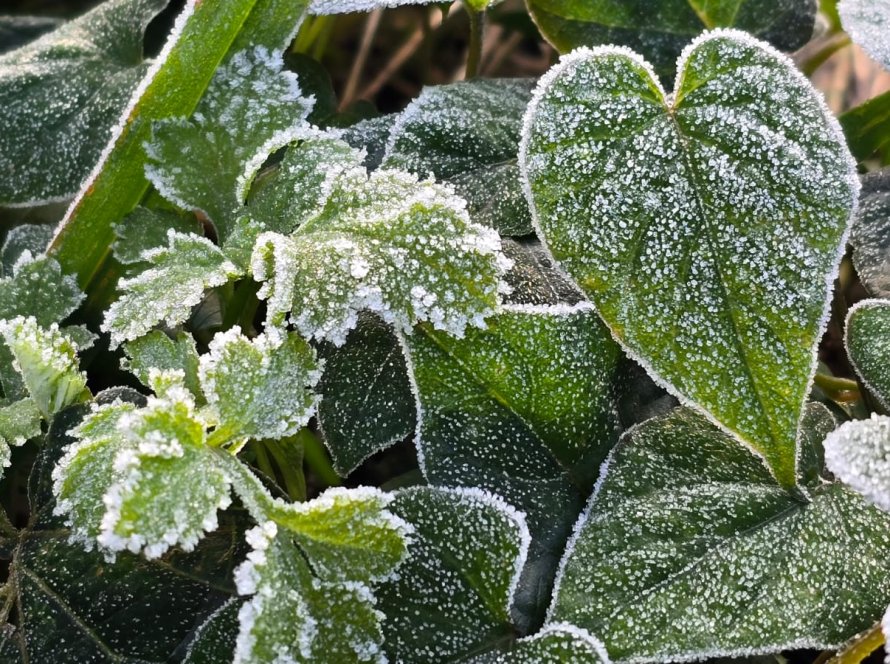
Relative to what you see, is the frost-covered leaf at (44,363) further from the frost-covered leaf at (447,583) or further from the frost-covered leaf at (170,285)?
the frost-covered leaf at (447,583)

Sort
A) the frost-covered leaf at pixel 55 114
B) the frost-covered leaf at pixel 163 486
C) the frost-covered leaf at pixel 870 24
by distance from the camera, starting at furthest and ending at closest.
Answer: the frost-covered leaf at pixel 55 114 → the frost-covered leaf at pixel 870 24 → the frost-covered leaf at pixel 163 486

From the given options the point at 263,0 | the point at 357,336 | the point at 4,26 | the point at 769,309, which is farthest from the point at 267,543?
the point at 4,26

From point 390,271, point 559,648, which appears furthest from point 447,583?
point 390,271

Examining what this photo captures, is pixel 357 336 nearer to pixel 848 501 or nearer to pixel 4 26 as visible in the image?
pixel 848 501

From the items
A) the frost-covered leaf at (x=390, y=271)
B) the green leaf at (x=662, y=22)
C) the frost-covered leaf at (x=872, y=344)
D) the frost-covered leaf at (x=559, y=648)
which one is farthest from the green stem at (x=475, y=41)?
the frost-covered leaf at (x=559, y=648)

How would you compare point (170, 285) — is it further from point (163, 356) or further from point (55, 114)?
point (55, 114)

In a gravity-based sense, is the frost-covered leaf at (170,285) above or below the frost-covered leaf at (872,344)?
above

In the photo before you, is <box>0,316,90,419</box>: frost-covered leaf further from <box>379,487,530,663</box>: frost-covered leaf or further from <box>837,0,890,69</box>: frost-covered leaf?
<box>837,0,890,69</box>: frost-covered leaf

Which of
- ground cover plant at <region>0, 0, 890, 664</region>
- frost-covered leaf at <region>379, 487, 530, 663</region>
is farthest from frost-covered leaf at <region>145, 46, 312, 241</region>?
frost-covered leaf at <region>379, 487, 530, 663</region>
